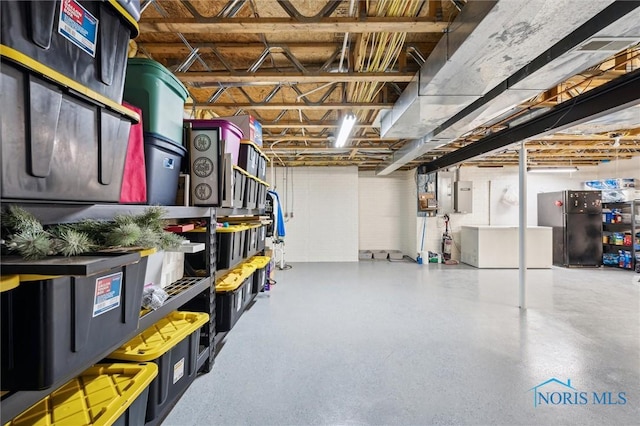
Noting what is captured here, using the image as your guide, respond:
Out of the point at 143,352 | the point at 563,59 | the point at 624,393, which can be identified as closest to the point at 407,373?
the point at 624,393

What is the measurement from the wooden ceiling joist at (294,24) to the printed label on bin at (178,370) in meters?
2.12

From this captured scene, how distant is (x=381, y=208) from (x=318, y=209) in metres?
1.99

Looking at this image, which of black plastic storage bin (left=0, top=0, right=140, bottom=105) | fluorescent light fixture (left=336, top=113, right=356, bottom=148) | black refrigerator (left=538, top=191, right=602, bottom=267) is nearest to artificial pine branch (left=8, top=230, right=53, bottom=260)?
black plastic storage bin (left=0, top=0, right=140, bottom=105)

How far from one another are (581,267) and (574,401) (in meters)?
6.50

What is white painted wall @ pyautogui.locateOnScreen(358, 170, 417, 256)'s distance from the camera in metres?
8.33

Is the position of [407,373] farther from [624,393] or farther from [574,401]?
[624,393]

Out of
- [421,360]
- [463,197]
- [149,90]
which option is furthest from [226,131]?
[463,197]

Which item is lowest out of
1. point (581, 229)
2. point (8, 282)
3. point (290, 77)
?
point (581, 229)

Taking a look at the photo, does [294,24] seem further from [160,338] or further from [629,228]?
[629,228]

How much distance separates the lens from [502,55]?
5.72 feet

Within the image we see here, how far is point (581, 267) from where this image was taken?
6.67 metres

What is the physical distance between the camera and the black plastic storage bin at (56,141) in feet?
2.35

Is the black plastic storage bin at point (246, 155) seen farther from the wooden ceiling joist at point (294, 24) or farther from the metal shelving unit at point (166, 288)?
the wooden ceiling joist at point (294, 24)

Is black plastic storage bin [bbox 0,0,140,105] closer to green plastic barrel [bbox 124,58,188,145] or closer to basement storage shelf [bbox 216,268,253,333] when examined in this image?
green plastic barrel [bbox 124,58,188,145]
